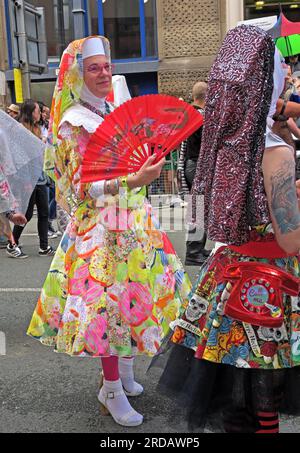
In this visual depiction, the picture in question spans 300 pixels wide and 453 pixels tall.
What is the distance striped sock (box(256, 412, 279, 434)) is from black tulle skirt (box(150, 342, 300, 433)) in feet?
0.04

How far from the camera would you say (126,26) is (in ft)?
49.2

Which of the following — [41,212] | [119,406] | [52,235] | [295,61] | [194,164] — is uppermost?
[295,61]

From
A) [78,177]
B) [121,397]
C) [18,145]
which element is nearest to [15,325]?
[18,145]

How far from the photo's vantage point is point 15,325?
432 cm

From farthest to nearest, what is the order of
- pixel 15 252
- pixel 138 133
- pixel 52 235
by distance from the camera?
pixel 52 235
pixel 15 252
pixel 138 133

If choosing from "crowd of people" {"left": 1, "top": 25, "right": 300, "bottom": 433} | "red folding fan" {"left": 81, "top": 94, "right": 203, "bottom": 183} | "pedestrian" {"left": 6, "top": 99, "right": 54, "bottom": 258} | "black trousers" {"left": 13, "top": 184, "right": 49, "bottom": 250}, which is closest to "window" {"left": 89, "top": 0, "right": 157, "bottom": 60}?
"pedestrian" {"left": 6, "top": 99, "right": 54, "bottom": 258}

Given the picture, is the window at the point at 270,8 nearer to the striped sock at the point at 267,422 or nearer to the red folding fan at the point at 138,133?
the red folding fan at the point at 138,133

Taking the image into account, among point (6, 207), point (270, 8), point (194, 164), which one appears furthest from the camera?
point (270, 8)

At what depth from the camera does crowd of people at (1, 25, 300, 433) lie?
1874mm

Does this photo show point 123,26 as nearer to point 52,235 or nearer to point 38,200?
point 52,235

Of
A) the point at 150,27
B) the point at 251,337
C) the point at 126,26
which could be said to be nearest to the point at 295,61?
the point at 251,337

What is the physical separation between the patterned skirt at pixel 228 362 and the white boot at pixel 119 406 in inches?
27.5

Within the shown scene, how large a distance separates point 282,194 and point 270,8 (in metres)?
13.5

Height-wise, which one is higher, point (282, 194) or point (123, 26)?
point (123, 26)
